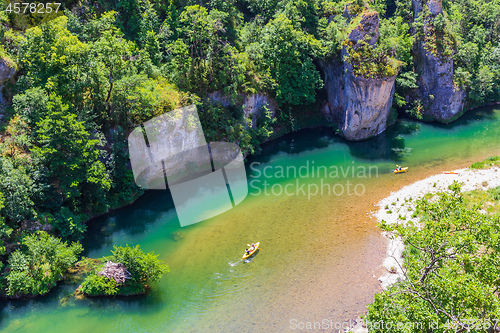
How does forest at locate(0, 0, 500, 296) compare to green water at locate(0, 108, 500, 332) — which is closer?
green water at locate(0, 108, 500, 332)

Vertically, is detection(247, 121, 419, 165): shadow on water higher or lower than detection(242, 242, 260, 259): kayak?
higher

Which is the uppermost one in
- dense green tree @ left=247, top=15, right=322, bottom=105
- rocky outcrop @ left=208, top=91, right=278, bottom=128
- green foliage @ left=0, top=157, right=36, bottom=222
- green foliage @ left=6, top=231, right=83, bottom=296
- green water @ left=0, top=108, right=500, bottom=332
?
dense green tree @ left=247, top=15, right=322, bottom=105

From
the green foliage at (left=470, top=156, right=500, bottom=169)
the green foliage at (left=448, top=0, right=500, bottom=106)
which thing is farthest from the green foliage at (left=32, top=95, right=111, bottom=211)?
the green foliage at (left=448, top=0, right=500, bottom=106)

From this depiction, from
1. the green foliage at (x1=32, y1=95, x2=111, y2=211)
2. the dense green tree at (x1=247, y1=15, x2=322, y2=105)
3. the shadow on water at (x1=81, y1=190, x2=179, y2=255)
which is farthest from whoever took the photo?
the dense green tree at (x1=247, y1=15, x2=322, y2=105)

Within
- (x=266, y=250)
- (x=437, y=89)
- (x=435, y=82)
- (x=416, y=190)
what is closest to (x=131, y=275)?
(x=266, y=250)

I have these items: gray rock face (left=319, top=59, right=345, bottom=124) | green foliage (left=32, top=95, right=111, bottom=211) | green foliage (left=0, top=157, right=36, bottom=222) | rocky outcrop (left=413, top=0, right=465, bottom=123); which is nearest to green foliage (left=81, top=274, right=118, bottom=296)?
green foliage (left=0, top=157, right=36, bottom=222)

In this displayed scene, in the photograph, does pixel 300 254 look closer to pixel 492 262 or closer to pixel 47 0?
pixel 492 262

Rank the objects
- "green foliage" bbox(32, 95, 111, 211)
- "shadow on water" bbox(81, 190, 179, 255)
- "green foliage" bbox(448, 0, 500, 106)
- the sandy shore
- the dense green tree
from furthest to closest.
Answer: "green foliage" bbox(448, 0, 500, 106) < the dense green tree < the sandy shore < "shadow on water" bbox(81, 190, 179, 255) < "green foliage" bbox(32, 95, 111, 211)

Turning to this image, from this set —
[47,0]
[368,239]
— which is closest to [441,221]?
[368,239]

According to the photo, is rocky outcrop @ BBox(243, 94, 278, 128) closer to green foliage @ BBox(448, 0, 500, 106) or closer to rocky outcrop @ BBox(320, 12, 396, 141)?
rocky outcrop @ BBox(320, 12, 396, 141)
